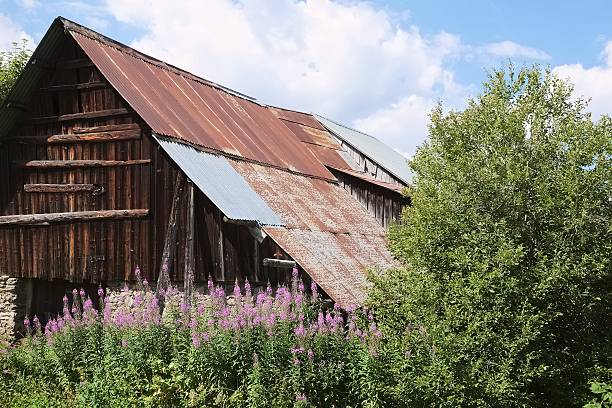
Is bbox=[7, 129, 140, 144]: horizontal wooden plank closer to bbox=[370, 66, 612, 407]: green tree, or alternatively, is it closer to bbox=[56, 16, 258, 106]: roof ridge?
bbox=[56, 16, 258, 106]: roof ridge

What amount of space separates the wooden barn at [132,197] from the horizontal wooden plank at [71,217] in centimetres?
3

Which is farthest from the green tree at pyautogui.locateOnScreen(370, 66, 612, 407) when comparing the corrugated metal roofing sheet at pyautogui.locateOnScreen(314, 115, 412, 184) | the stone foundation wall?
the corrugated metal roofing sheet at pyautogui.locateOnScreen(314, 115, 412, 184)

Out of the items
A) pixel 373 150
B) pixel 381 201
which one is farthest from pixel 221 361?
pixel 373 150

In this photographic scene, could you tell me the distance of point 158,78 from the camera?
711 inches

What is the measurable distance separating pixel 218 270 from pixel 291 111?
1413 centimetres

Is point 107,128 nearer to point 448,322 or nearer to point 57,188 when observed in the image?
point 57,188

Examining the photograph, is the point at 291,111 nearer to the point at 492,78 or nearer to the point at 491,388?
the point at 492,78

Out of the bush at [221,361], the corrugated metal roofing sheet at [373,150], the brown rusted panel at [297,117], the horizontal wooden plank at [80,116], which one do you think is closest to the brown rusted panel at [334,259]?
the bush at [221,361]

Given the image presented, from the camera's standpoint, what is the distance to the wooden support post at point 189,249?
1390cm

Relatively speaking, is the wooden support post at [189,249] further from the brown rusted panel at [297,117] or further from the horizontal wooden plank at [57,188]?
the brown rusted panel at [297,117]

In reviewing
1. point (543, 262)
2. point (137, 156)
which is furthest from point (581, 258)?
point (137, 156)

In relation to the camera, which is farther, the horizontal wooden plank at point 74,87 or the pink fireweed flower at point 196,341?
the horizontal wooden plank at point 74,87

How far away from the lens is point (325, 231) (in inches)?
623

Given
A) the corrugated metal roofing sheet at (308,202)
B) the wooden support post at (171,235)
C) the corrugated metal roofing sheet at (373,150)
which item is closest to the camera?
the wooden support post at (171,235)
